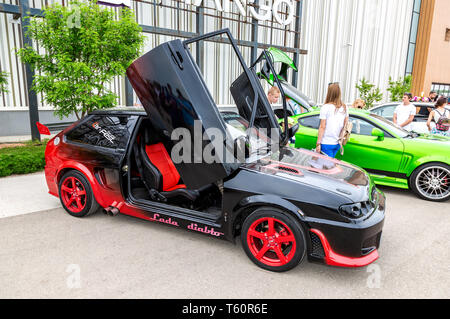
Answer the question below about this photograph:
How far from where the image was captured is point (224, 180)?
3156 mm

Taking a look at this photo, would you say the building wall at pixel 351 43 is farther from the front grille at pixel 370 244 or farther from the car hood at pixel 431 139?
the front grille at pixel 370 244

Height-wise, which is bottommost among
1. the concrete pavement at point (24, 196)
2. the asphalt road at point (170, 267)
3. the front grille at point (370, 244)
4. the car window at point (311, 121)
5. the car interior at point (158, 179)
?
the concrete pavement at point (24, 196)

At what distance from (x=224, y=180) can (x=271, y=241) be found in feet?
2.40

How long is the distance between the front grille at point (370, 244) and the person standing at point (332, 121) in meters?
2.35

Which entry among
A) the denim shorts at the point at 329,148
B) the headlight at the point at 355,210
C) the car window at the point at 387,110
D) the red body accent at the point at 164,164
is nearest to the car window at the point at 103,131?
the red body accent at the point at 164,164

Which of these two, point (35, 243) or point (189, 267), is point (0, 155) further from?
point (189, 267)

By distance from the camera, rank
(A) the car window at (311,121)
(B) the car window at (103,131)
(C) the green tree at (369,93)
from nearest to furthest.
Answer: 1. (B) the car window at (103,131)
2. (A) the car window at (311,121)
3. (C) the green tree at (369,93)

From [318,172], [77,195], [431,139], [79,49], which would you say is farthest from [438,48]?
[77,195]

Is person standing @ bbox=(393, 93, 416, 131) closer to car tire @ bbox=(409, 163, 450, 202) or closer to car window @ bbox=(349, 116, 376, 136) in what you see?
car window @ bbox=(349, 116, 376, 136)

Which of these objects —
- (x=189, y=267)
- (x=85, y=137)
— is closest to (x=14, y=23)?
(x=85, y=137)

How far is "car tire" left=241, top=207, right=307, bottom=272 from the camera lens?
112 inches

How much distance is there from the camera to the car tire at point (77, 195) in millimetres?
4027

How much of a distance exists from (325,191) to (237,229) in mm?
968

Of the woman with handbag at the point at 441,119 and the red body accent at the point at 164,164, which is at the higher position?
the woman with handbag at the point at 441,119
